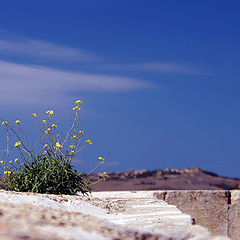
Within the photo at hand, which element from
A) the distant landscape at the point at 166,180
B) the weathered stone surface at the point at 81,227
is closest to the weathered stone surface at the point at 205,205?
the weathered stone surface at the point at 81,227

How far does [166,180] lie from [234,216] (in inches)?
245

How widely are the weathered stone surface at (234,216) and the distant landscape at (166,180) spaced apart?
179 inches

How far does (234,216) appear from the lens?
627cm

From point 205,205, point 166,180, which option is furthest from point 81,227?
point 166,180

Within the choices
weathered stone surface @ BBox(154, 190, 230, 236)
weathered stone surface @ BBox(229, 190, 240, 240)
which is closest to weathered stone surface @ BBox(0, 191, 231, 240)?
weathered stone surface @ BBox(154, 190, 230, 236)

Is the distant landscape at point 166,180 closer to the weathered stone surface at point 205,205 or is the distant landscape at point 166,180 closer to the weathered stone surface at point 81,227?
the weathered stone surface at point 205,205

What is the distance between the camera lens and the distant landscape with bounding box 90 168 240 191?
11.3m

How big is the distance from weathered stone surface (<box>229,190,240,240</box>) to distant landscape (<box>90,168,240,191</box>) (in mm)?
4534

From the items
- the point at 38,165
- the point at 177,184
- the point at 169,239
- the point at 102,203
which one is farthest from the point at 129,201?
the point at 177,184

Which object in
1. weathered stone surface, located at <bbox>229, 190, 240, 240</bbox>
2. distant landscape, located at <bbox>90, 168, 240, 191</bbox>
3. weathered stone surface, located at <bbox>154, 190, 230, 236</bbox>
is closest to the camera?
weathered stone surface, located at <bbox>154, 190, 230, 236</bbox>

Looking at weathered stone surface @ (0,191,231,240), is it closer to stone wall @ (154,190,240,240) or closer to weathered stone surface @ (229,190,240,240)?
stone wall @ (154,190,240,240)

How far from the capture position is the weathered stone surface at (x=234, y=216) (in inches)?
245

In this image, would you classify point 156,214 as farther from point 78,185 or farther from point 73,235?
point 78,185

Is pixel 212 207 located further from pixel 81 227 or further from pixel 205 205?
pixel 81 227
